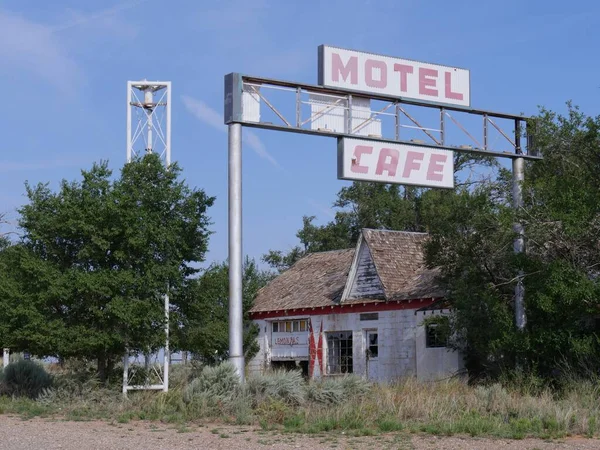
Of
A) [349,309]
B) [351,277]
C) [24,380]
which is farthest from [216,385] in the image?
[351,277]

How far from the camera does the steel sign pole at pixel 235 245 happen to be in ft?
66.1

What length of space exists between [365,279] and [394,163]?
12423 millimetres

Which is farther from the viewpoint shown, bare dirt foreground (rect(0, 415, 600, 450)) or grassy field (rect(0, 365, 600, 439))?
grassy field (rect(0, 365, 600, 439))

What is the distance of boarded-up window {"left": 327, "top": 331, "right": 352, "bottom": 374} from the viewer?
111 ft

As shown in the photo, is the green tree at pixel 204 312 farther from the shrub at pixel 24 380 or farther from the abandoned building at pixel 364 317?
the abandoned building at pixel 364 317

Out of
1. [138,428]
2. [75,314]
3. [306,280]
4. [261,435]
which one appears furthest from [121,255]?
[306,280]

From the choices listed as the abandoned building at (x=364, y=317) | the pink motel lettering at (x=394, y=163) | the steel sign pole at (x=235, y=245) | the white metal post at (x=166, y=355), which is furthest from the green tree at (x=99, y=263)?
the abandoned building at (x=364, y=317)

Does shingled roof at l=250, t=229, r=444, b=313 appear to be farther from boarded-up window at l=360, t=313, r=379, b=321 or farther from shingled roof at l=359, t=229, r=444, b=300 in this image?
boarded-up window at l=360, t=313, r=379, b=321

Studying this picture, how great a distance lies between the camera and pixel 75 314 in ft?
76.2

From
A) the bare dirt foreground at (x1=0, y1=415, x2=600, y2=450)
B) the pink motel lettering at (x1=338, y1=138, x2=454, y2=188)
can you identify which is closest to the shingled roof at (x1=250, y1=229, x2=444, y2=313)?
the pink motel lettering at (x1=338, y1=138, x2=454, y2=188)

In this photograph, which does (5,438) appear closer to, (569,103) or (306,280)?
(569,103)

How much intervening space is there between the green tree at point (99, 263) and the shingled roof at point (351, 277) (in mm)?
9989

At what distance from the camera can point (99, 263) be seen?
23609 mm

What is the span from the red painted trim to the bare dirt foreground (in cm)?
1515
